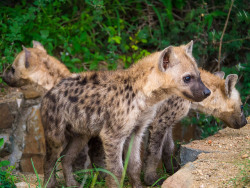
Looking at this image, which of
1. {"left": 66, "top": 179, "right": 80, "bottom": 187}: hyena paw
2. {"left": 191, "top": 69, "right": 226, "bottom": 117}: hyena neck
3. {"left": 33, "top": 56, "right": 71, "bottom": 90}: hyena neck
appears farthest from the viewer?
{"left": 191, "top": 69, "right": 226, "bottom": 117}: hyena neck

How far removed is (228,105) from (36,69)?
7.97 ft

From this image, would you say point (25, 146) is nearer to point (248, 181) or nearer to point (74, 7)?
point (74, 7)

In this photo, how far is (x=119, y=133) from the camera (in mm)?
4043

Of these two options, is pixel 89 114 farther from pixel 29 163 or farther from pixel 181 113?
pixel 29 163

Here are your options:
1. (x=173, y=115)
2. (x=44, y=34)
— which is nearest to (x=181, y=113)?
(x=173, y=115)

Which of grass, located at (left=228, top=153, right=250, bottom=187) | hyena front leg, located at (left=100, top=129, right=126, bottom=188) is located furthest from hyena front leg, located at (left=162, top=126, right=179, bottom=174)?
grass, located at (left=228, top=153, right=250, bottom=187)

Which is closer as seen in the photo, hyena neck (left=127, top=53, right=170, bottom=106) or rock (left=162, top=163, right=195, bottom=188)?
rock (left=162, top=163, right=195, bottom=188)

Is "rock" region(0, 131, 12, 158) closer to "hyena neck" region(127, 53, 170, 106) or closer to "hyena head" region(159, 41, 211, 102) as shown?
"hyena neck" region(127, 53, 170, 106)

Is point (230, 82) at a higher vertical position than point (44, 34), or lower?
lower

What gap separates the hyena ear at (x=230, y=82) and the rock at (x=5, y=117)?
9.47 feet

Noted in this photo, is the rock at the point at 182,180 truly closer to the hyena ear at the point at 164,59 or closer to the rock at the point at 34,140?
the hyena ear at the point at 164,59

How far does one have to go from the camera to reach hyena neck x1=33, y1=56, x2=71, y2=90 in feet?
16.4

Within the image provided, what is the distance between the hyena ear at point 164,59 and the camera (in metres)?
3.92

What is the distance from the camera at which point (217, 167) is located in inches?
153
